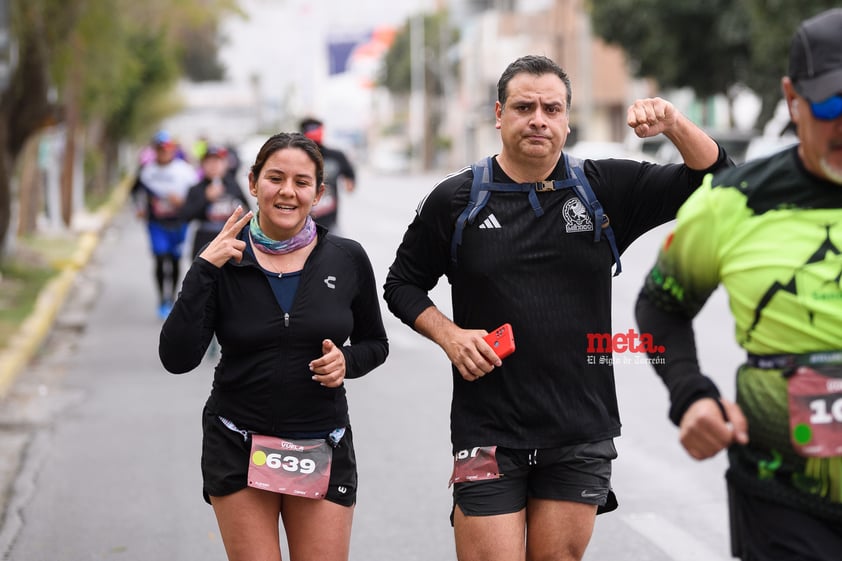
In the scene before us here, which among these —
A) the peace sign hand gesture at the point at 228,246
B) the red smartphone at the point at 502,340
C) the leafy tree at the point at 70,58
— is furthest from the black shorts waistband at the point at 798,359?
the leafy tree at the point at 70,58

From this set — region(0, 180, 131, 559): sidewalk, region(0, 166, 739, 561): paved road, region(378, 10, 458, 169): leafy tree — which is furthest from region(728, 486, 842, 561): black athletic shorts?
region(378, 10, 458, 169): leafy tree

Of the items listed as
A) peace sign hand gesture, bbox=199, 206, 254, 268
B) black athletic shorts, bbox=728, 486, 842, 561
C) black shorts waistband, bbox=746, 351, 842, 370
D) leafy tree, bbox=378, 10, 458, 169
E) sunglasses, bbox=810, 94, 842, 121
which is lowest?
leafy tree, bbox=378, 10, 458, 169

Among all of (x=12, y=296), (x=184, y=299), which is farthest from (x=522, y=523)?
(x=12, y=296)

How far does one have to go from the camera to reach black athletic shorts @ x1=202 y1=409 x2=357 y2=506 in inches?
168

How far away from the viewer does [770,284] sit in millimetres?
3141

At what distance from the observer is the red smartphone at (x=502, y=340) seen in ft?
13.6

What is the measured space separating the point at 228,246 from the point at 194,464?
4.51 metres

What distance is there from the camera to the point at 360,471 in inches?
324

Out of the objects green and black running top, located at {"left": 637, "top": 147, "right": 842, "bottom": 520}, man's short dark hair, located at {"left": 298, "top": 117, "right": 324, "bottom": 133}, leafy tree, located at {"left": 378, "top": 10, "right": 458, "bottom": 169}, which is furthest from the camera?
leafy tree, located at {"left": 378, "top": 10, "right": 458, "bottom": 169}

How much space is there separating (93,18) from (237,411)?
1776cm

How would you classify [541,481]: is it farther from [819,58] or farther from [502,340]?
[819,58]

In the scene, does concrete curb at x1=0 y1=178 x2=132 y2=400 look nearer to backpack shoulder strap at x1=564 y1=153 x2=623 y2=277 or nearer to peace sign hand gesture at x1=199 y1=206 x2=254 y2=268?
peace sign hand gesture at x1=199 y1=206 x2=254 y2=268

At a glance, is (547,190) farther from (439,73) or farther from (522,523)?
(439,73)

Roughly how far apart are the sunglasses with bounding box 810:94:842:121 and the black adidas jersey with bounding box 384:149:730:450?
1.27m
